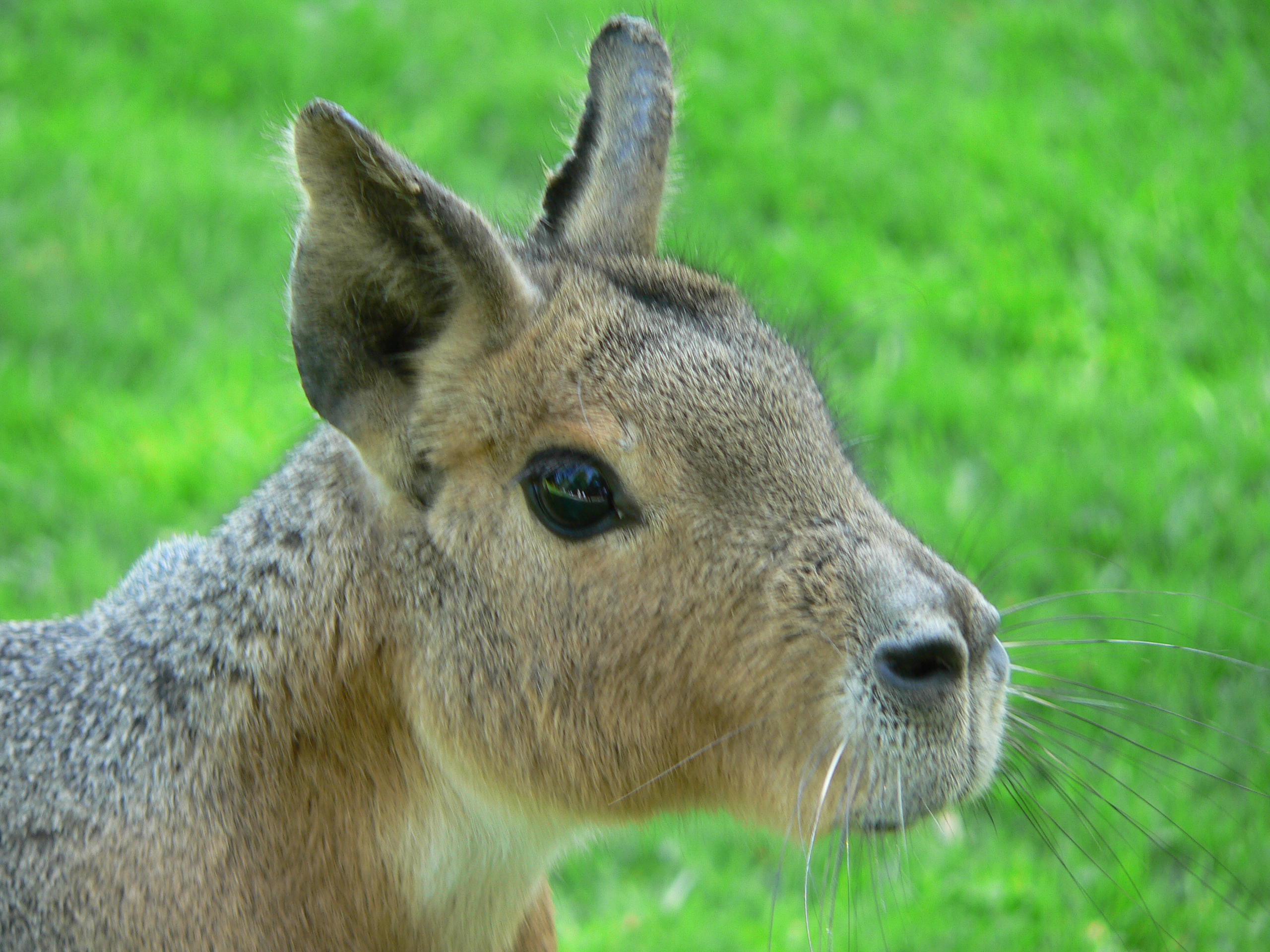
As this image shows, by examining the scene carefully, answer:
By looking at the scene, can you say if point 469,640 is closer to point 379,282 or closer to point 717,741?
point 717,741

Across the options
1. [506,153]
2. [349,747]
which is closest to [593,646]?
[349,747]

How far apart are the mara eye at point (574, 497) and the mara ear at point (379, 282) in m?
0.23

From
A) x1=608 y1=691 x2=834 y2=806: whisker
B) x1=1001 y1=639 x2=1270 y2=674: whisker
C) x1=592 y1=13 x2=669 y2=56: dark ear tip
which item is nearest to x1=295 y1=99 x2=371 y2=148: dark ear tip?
x1=592 y1=13 x2=669 y2=56: dark ear tip

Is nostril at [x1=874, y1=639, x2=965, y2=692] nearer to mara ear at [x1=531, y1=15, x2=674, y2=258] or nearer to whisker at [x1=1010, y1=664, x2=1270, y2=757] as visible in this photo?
whisker at [x1=1010, y1=664, x2=1270, y2=757]

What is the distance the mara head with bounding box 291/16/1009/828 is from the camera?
220 cm

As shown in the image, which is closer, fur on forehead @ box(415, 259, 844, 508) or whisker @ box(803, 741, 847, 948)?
whisker @ box(803, 741, 847, 948)

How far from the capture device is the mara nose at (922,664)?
2.12m

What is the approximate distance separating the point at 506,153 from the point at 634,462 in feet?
15.8

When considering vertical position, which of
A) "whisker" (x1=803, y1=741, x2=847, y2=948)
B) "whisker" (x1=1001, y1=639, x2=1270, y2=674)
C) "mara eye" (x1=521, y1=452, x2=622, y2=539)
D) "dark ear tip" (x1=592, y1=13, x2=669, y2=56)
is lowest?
"whisker" (x1=803, y1=741, x2=847, y2=948)

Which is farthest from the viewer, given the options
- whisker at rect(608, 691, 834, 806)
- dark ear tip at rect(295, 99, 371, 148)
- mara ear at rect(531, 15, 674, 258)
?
mara ear at rect(531, 15, 674, 258)

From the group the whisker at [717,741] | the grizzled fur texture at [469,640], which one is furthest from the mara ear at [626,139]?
the whisker at [717,741]

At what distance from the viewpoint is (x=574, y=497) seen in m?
2.29

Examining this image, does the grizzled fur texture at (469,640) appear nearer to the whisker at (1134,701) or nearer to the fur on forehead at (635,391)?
the fur on forehead at (635,391)

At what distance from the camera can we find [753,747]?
90.0 inches
